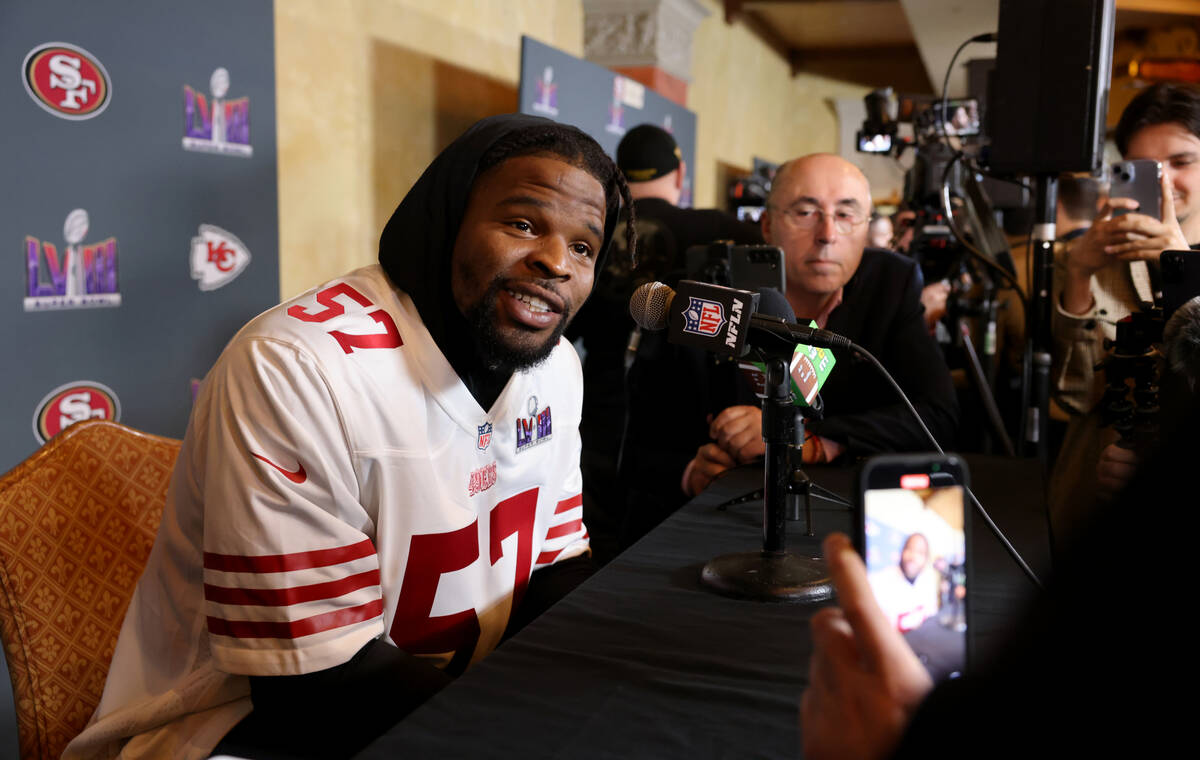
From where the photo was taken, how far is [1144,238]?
1647 millimetres

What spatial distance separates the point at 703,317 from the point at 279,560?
1.76ft

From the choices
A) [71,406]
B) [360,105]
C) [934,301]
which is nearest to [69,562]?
[71,406]

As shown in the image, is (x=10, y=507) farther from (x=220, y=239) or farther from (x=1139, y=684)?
(x=220, y=239)

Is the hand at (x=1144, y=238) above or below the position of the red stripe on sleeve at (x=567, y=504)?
above

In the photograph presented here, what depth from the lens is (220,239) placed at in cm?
242

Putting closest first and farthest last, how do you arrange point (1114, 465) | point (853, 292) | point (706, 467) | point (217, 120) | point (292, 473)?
point (292, 473), point (1114, 465), point (706, 467), point (853, 292), point (217, 120)

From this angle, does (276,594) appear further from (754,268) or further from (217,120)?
(217,120)

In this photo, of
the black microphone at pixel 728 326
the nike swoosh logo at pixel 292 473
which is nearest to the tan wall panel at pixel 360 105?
the nike swoosh logo at pixel 292 473

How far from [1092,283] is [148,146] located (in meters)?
2.26

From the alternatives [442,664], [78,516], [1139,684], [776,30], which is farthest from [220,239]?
[776,30]

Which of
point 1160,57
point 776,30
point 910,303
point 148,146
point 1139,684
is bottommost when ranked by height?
point 1139,684

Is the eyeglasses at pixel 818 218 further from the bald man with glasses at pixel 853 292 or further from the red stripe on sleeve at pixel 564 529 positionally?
the red stripe on sleeve at pixel 564 529

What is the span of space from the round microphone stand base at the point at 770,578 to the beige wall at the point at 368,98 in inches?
89.9

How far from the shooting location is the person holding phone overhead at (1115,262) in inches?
65.9
